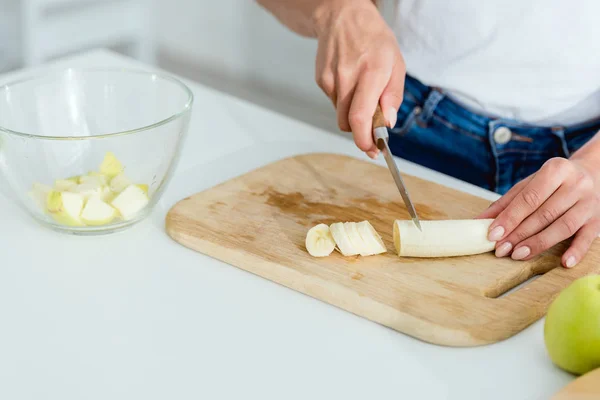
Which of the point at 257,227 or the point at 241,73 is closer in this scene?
the point at 257,227

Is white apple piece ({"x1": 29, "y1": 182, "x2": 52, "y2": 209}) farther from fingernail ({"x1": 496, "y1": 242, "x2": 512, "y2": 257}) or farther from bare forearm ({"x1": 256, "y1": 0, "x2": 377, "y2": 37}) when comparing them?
fingernail ({"x1": 496, "y1": 242, "x2": 512, "y2": 257})

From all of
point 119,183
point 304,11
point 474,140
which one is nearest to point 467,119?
point 474,140

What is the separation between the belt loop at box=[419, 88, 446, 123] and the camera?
163 centimetres

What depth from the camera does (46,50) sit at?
3355mm

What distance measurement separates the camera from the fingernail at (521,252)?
112 cm

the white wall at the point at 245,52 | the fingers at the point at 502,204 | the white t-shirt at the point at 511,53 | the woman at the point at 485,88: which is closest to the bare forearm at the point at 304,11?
the woman at the point at 485,88

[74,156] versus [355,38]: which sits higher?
[355,38]

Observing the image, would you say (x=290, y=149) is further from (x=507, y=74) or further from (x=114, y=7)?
(x=114, y=7)

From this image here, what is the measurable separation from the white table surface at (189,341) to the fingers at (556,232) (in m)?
0.15

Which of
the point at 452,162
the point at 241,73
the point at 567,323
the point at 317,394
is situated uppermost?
the point at 567,323

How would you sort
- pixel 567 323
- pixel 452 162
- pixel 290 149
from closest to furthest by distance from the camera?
pixel 567 323 → pixel 290 149 → pixel 452 162

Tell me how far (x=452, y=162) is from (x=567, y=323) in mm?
868

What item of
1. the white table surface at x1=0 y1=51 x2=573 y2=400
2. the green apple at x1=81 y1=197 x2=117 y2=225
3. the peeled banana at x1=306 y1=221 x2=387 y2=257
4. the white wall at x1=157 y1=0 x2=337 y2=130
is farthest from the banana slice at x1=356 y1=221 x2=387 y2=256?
the white wall at x1=157 y1=0 x2=337 y2=130

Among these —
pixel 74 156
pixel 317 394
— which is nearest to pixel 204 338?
pixel 317 394
